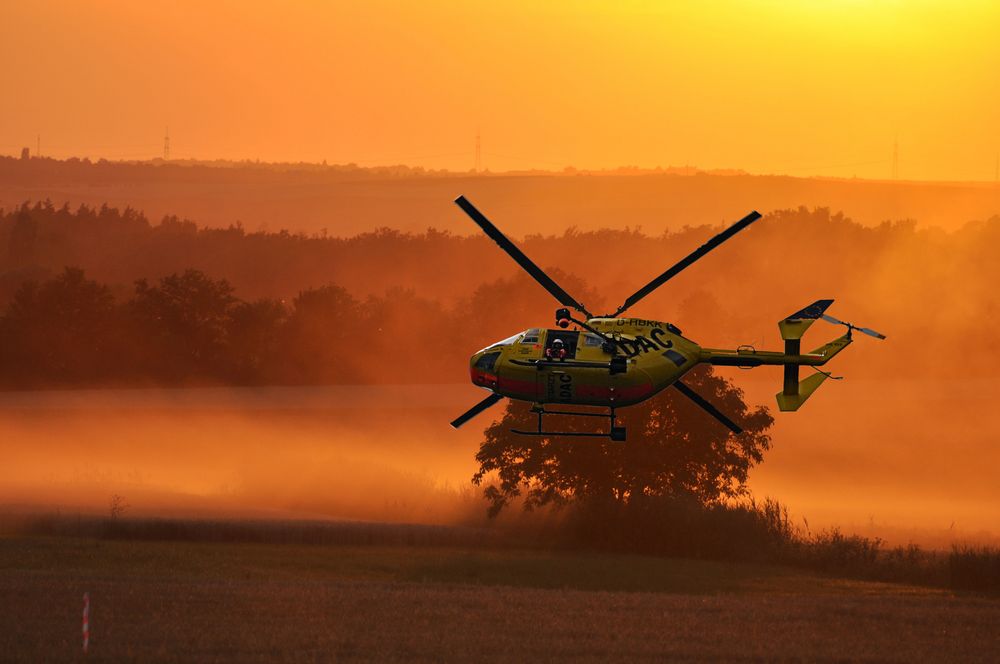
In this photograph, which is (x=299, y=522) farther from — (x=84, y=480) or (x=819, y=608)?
(x=819, y=608)

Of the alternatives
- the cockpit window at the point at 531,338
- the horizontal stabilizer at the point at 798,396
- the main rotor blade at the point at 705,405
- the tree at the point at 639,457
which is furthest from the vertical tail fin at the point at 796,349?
the tree at the point at 639,457

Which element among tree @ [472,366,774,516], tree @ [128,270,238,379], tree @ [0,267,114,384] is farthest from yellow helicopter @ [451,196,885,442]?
tree @ [128,270,238,379]

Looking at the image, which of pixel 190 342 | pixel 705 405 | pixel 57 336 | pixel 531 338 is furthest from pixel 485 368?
pixel 190 342

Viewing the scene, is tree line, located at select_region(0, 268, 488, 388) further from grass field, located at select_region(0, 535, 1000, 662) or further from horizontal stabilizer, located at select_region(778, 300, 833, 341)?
horizontal stabilizer, located at select_region(778, 300, 833, 341)

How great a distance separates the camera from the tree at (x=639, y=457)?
273 ft

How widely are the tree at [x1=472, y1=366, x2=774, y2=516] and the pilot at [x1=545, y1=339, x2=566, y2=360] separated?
37513 millimetres

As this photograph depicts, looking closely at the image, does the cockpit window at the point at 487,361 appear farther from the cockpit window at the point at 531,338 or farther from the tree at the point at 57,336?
the tree at the point at 57,336

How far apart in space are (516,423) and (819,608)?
100ft

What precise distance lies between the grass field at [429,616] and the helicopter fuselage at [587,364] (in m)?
6.97

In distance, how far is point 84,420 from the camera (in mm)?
139750

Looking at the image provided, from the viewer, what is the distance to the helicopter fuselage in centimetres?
4481

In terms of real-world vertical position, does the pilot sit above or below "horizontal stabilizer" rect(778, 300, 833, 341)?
below

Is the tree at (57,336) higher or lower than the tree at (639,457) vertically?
higher

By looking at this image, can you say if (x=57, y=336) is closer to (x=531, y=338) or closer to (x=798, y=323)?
(x=531, y=338)
